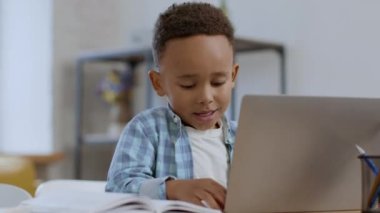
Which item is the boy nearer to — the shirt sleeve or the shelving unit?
the shirt sleeve

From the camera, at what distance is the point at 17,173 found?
159 cm

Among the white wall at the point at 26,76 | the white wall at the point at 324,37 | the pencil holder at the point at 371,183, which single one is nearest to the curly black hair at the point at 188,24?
the pencil holder at the point at 371,183

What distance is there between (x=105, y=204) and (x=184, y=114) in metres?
0.38

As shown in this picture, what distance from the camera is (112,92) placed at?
3.41 m

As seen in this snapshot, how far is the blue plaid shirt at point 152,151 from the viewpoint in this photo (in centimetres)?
110

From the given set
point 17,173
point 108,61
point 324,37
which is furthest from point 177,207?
point 108,61

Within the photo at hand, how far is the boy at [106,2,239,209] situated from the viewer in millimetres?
1083

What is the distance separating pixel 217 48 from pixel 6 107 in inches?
97.5

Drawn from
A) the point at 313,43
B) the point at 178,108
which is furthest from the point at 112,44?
the point at 178,108

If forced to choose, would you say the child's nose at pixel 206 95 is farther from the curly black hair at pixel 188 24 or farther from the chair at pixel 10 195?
the chair at pixel 10 195

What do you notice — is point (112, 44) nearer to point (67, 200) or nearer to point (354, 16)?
point (354, 16)

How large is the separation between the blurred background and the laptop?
1.71m

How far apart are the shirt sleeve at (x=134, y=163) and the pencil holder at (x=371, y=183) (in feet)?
1.19

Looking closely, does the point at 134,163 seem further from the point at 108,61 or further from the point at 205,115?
the point at 108,61
